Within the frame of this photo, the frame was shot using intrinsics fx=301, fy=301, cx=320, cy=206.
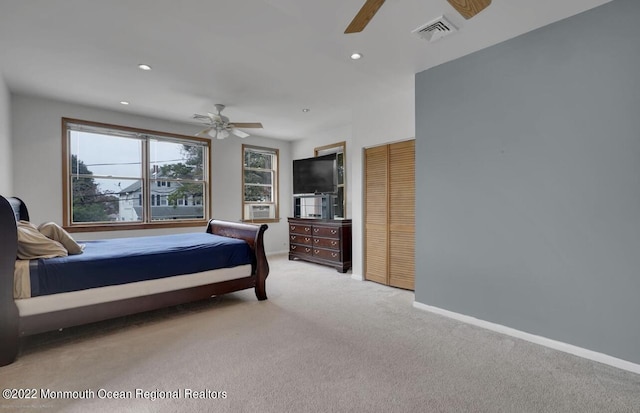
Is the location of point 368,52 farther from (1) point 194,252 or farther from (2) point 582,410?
(2) point 582,410

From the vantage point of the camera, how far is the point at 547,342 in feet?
7.90

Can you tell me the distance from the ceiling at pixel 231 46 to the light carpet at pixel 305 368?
8.36 feet

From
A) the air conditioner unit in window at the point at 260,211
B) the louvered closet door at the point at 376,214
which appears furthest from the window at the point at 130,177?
the louvered closet door at the point at 376,214

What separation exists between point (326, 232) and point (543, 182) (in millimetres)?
3300

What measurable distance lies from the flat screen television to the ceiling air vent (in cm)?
293

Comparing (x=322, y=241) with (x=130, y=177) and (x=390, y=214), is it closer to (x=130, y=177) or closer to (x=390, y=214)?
(x=390, y=214)

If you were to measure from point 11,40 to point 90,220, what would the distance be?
2.67 m

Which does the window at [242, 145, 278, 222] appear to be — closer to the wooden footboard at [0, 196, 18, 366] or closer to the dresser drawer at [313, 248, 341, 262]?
the dresser drawer at [313, 248, 341, 262]

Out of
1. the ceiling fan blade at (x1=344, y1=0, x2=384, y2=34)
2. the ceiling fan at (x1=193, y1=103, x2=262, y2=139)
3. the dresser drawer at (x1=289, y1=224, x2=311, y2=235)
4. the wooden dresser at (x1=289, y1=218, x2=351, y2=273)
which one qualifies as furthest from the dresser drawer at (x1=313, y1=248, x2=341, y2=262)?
the ceiling fan blade at (x1=344, y1=0, x2=384, y2=34)

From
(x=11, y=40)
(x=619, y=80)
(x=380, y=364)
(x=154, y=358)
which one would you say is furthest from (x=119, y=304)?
(x=619, y=80)

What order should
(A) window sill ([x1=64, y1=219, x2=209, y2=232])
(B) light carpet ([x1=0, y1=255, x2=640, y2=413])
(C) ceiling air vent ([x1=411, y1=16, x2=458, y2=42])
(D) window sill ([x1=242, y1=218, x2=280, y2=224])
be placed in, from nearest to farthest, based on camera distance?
(B) light carpet ([x1=0, y1=255, x2=640, y2=413]) → (C) ceiling air vent ([x1=411, y1=16, x2=458, y2=42]) → (A) window sill ([x1=64, y1=219, x2=209, y2=232]) → (D) window sill ([x1=242, y1=218, x2=280, y2=224])

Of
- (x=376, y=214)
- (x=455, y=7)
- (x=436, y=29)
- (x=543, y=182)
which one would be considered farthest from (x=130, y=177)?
(x=543, y=182)

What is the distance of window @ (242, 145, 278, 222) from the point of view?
20.7 feet

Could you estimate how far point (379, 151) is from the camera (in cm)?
427
